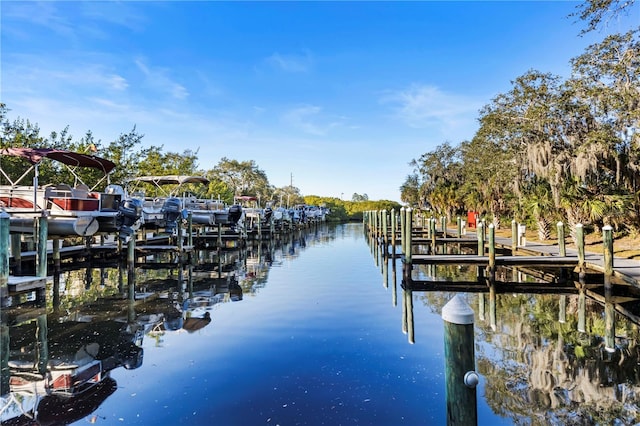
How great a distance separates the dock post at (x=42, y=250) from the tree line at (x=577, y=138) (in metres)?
14.5

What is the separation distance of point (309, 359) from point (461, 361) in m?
3.37

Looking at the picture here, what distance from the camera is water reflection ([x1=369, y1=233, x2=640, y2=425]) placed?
444 centimetres

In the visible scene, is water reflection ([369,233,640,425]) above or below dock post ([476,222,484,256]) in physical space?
below

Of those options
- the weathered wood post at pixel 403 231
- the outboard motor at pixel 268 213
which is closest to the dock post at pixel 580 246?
the weathered wood post at pixel 403 231

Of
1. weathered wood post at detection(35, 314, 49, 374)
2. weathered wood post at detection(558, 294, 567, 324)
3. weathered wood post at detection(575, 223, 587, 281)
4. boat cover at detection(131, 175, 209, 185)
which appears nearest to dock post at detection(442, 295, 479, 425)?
weathered wood post at detection(35, 314, 49, 374)

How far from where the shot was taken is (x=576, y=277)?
1195cm

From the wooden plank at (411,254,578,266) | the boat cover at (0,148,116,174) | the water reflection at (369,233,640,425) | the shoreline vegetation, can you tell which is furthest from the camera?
the shoreline vegetation

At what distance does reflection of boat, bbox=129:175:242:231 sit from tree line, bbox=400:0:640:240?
49.3 ft

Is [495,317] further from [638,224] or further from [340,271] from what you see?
[638,224]

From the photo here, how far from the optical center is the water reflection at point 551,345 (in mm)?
4441

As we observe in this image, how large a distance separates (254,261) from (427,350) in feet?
43.4

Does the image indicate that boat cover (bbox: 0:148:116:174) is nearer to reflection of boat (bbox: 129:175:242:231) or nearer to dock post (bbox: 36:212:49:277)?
dock post (bbox: 36:212:49:277)

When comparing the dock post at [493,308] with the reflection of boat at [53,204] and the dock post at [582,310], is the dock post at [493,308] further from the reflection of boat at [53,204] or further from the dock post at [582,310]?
the reflection of boat at [53,204]

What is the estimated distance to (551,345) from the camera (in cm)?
655
